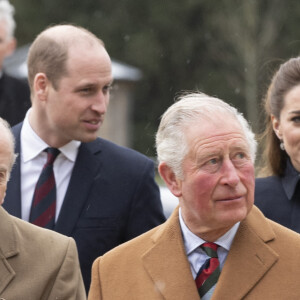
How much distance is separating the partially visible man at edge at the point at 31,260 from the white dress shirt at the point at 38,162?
3.13ft

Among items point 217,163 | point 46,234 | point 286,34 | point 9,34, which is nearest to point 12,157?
point 46,234

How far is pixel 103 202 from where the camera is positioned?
Result: 16.5 ft

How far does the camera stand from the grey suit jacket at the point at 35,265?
394 centimetres

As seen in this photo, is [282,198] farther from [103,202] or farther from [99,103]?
[99,103]

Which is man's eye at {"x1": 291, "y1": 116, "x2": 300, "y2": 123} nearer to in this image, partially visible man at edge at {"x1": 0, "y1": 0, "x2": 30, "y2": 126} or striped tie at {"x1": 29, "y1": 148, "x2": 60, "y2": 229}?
striped tie at {"x1": 29, "y1": 148, "x2": 60, "y2": 229}

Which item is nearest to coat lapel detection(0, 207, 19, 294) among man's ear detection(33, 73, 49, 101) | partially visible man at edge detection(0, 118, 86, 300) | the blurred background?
partially visible man at edge detection(0, 118, 86, 300)

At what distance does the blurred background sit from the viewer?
3033cm

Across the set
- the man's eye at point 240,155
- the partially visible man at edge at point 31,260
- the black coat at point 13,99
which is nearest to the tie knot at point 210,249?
the man's eye at point 240,155

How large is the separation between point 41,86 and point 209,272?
6.12 ft

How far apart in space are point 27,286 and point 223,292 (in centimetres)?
85

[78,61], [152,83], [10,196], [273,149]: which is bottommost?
[152,83]

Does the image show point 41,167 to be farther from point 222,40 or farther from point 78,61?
point 222,40

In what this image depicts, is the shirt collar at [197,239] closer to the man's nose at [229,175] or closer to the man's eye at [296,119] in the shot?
the man's nose at [229,175]

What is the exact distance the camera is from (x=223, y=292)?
12.1 ft
